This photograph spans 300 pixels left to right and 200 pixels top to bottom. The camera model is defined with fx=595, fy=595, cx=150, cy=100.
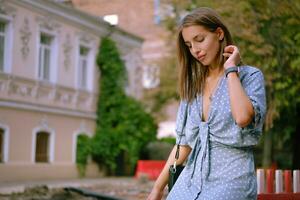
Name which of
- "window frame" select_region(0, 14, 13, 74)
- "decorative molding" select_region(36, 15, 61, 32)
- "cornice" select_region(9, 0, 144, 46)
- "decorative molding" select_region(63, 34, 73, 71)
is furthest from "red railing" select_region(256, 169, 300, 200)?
"decorative molding" select_region(63, 34, 73, 71)

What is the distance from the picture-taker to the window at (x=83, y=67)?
26.5 meters

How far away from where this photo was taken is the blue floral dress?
2322 mm

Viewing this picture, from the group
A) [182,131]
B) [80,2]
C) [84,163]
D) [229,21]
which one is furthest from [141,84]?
[182,131]

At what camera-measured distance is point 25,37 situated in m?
22.4

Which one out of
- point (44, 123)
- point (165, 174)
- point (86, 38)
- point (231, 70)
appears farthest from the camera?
point (86, 38)

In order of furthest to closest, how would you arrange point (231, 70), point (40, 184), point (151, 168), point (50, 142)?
point (151, 168), point (50, 142), point (40, 184), point (231, 70)

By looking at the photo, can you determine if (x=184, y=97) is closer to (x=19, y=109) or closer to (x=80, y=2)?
(x=19, y=109)

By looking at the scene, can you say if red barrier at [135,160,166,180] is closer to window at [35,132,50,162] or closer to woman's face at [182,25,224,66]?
window at [35,132,50,162]

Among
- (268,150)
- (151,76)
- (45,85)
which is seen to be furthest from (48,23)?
(268,150)

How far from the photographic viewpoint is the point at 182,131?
2.68m

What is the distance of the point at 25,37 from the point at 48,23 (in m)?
1.80

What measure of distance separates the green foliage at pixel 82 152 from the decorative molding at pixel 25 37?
5.25 metres

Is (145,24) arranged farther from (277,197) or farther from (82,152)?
(277,197)

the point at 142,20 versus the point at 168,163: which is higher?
the point at 142,20
